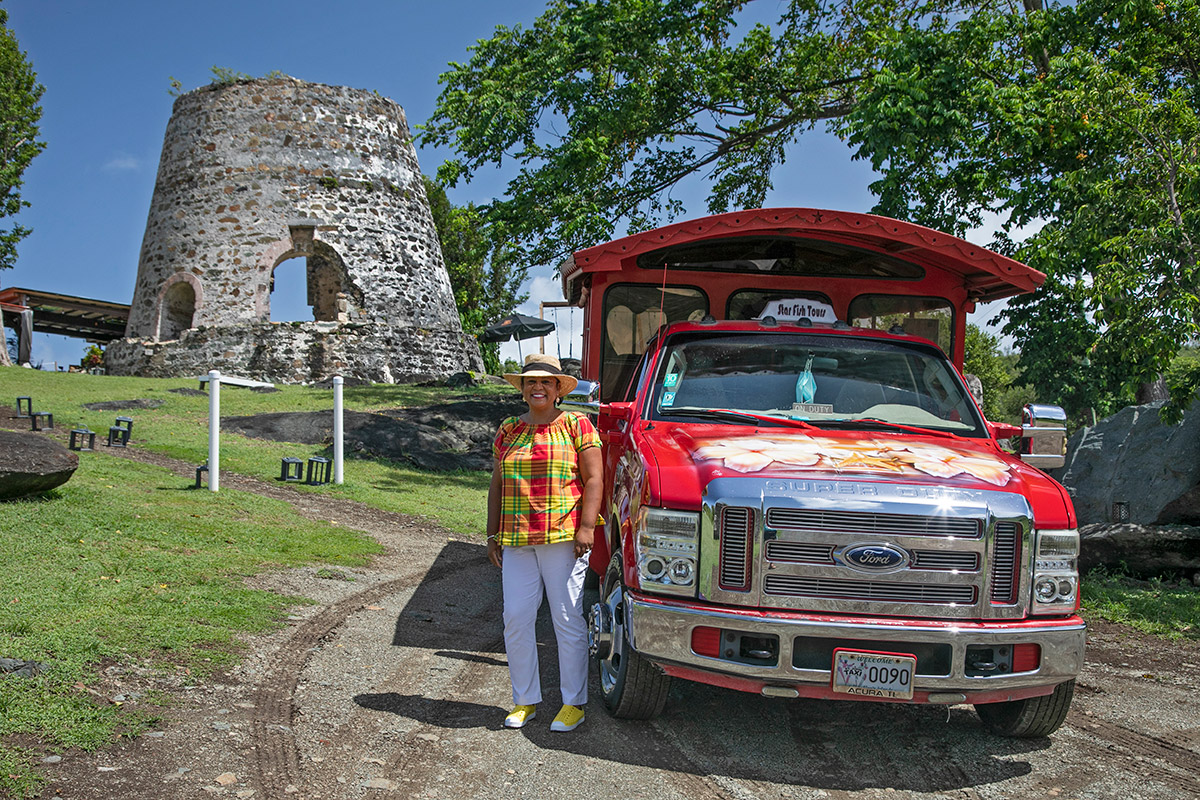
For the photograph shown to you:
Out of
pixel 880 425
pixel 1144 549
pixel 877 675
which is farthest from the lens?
pixel 1144 549

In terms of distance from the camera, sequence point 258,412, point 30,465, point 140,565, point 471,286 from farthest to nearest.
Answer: point 471,286 < point 258,412 < point 30,465 < point 140,565

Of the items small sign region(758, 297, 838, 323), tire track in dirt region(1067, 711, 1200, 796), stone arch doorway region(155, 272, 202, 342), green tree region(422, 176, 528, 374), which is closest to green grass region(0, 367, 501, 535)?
stone arch doorway region(155, 272, 202, 342)

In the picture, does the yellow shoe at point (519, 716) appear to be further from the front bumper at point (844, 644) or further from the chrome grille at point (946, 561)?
the chrome grille at point (946, 561)

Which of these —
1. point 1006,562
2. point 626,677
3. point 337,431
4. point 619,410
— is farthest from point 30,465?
point 1006,562

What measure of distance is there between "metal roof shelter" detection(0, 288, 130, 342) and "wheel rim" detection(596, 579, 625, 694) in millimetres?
30179

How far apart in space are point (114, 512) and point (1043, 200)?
41.1ft

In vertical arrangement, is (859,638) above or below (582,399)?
below

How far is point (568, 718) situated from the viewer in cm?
436

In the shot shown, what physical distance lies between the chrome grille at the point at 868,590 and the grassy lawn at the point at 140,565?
2.82 m

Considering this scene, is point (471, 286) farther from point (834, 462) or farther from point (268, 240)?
point (834, 462)

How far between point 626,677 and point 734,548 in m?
0.90

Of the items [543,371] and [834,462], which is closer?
[834,462]

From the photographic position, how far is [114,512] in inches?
311

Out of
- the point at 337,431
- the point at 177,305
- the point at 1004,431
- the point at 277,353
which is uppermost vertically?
the point at 177,305
